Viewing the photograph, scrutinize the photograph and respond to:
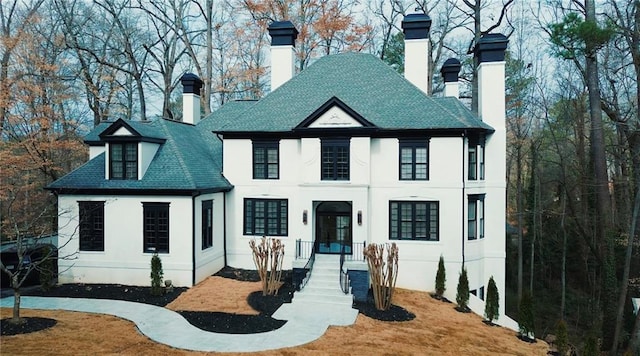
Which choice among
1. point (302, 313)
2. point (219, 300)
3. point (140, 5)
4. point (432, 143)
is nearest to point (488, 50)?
point (432, 143)

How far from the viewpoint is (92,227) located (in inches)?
→ 626

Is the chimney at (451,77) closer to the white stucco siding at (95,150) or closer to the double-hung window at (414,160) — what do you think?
the double-hung window at (414,160)

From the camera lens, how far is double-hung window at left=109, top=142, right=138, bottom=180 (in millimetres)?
16016

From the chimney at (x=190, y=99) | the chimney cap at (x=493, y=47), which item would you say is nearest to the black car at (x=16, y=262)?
the chimney at (x=190, y=99)

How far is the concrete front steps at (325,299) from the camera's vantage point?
12.3 meters

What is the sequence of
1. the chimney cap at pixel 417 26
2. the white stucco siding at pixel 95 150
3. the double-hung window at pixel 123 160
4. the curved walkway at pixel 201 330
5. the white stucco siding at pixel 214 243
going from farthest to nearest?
the chimney cap at pixel 417 26
the white stucco siding at pixel 95 150
the double-hung window at pixel 123 160
the white stucco siding at pixel 214 243
the curved walkway at pixel 201 330

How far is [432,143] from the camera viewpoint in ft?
53.6

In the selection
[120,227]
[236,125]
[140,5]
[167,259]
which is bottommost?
[167,259]

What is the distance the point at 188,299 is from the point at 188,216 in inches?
120

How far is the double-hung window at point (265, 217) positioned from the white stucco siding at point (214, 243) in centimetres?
108

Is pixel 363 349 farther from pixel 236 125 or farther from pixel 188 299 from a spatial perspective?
pixel 236 125

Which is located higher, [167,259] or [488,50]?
[488,50]

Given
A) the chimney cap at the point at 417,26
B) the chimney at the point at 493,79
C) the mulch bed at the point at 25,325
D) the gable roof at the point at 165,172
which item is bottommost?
the mulch bed at the point at 25,325

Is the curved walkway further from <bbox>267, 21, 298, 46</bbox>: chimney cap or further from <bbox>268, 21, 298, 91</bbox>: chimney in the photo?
<bbox>267, 21, 298, 46</bbox>: chimney cap
